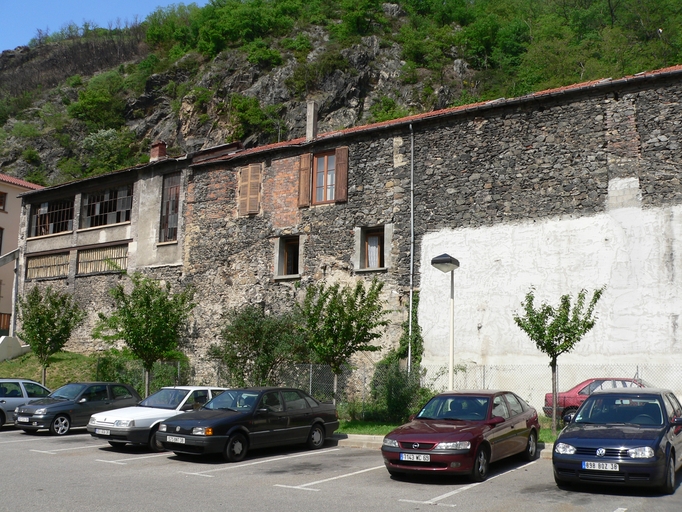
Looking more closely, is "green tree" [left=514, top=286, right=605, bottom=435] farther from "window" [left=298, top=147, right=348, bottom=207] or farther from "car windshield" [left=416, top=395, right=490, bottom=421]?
"window" [left=298, top=147, right=348, bottom=207]

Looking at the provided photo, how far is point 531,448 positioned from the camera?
12367mm

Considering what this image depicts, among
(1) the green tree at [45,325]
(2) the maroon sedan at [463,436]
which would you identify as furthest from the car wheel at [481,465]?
(1) the green tree at [45,325]

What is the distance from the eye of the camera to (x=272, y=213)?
2500 cm

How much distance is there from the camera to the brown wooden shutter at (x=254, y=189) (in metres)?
25.4

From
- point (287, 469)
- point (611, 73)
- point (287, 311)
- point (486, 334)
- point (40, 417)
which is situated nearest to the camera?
point (287, 469)

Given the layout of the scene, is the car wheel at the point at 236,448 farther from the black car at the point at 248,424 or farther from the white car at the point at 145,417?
the white car at the point at 145,417

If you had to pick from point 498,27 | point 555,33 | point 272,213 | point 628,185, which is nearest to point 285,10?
point 498,27

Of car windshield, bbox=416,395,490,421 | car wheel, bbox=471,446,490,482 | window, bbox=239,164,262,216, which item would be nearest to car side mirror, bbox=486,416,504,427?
car windshield, bbox=416,395,490,421

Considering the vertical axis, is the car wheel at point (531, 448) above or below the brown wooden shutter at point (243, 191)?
below

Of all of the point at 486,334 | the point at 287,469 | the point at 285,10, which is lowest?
the point at 287,469

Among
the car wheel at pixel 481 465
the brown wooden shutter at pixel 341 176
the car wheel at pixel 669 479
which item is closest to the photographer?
the car wheel at pixel 669 479

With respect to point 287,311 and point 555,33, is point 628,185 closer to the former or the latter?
point 287,311

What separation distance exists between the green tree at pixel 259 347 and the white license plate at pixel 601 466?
13.0 meters

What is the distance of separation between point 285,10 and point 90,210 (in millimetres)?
56403
